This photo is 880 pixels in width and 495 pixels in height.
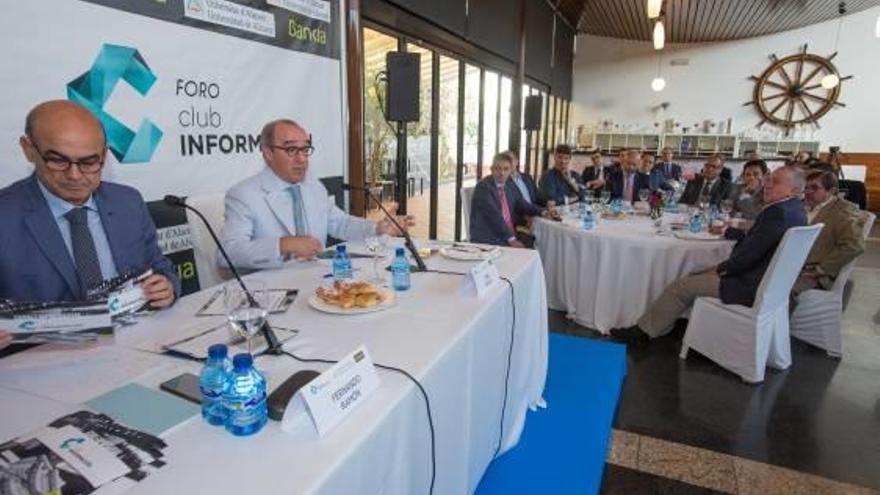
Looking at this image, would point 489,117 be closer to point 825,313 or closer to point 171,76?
point 825,313

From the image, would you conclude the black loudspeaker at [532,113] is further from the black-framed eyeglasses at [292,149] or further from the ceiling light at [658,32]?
the black-framed eyeglasses at [292,149]

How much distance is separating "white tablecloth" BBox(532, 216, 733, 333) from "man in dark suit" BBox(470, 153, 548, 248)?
38 centimetres

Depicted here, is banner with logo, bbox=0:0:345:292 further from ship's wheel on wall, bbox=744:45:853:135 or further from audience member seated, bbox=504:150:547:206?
ship's wheel on wall, bbox=744:45:853:135

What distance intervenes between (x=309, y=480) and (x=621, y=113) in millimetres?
12487

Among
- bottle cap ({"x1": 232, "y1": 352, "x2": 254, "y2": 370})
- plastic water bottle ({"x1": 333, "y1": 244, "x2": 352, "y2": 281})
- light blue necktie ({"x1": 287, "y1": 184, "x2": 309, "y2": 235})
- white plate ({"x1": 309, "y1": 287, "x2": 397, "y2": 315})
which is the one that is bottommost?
white plate ({"x1": 309, "y1": 287, "x2": 397, "y2": 315})

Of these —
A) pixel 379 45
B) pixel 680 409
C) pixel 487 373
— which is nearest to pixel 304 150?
pixel 487 373

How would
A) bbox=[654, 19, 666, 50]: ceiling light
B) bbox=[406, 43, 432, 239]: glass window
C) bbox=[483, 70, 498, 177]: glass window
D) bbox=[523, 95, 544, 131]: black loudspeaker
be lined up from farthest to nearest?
bbox=[523, 95, 544, 131]: black loudspeaker < bbox=[483, 70, 498, 177]: glass window < bbox=[654, 19, 666, 50]: ceiling light < bbox=[406, 43, 432, 239]: glass window

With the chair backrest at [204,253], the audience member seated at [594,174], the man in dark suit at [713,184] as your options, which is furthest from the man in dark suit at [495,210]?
the audience member seated at [594,174]

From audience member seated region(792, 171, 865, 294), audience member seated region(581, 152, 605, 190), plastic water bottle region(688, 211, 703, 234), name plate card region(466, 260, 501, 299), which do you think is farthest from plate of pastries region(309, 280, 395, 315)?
audience member seated region(581, 152, 605, 190)

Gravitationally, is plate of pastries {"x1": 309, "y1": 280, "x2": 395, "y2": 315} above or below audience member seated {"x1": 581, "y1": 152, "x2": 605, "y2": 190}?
below

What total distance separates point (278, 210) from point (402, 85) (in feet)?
6.35

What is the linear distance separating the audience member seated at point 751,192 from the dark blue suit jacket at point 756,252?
4.72ft

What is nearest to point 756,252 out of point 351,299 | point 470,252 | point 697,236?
point 697,236

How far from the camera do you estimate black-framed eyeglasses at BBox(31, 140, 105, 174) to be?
1333mm
